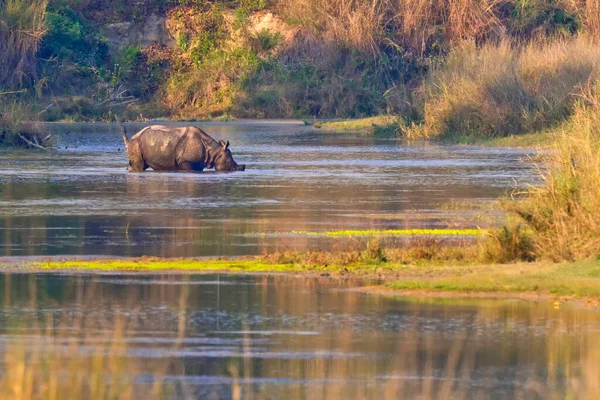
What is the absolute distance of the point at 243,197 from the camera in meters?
23.1

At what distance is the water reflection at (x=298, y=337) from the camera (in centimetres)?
930

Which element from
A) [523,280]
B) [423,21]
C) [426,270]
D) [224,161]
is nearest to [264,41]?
[423,21]

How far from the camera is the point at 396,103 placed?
48812 millimetres

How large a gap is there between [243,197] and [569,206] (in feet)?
Result: 30.2

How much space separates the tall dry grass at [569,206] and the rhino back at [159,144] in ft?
46.1

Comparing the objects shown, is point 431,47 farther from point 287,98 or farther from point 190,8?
→ point 190,8

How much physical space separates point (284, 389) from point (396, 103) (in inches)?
1580

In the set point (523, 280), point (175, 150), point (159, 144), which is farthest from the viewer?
point (175, 150)

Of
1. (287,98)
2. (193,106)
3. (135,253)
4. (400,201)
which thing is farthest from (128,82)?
(135,253)

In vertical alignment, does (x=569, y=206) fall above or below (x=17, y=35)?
below

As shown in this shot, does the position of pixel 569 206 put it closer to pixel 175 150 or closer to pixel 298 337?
pixel 298 337

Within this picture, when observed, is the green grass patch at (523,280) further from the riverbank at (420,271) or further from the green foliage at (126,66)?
the green foliage at (126,66)

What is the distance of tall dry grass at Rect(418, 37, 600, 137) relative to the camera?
3931cm

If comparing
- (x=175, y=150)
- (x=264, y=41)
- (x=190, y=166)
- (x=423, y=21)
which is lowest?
(x=190, y=166)
